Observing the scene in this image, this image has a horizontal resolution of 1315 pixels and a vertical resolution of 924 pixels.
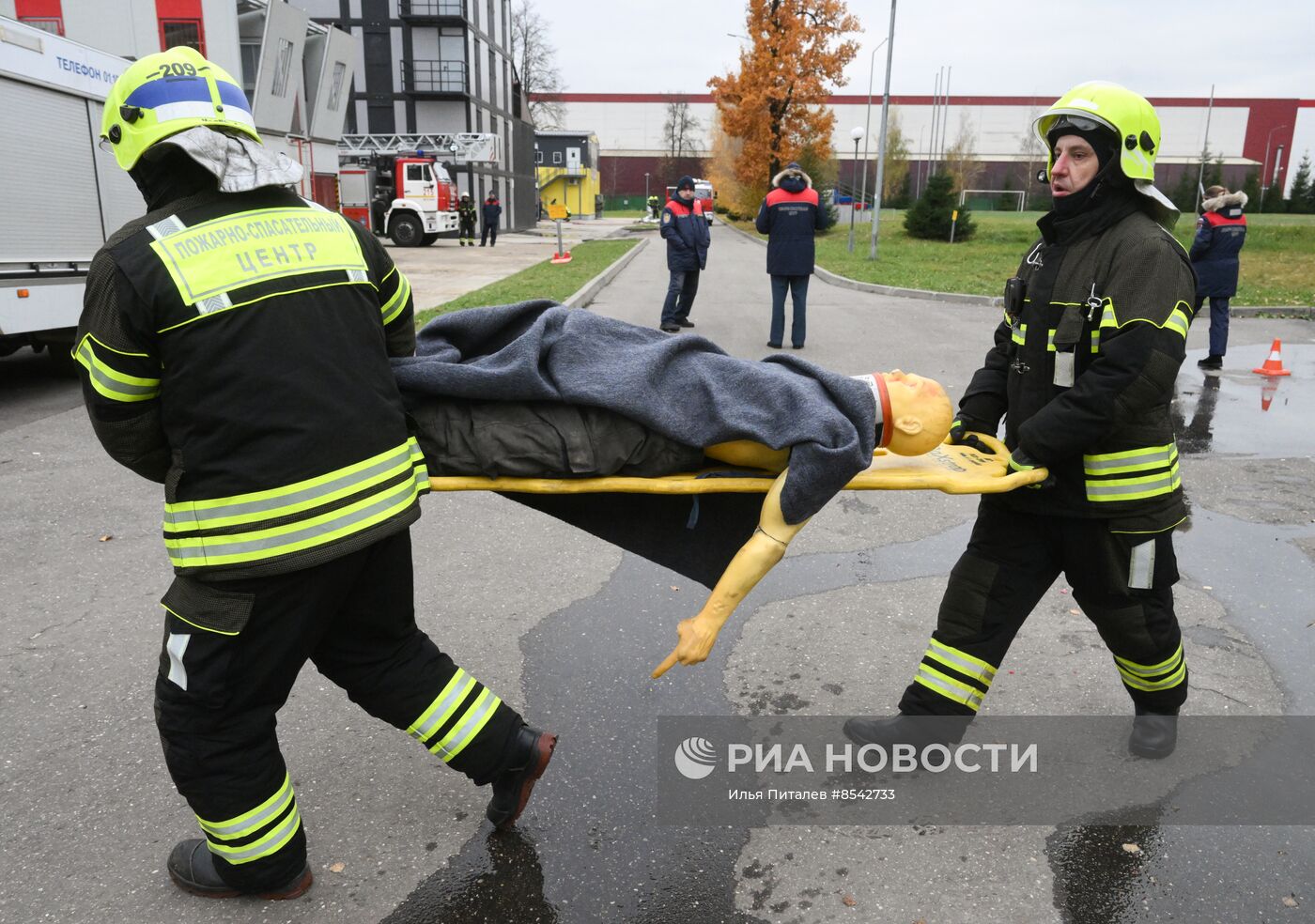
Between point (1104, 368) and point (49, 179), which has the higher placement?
point (49, 179)

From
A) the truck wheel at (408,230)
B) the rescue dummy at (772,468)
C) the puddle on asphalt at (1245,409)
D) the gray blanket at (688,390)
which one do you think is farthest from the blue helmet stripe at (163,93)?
the truck wheel at (408,230)

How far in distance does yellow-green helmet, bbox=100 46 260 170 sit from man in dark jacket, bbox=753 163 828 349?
8.87m

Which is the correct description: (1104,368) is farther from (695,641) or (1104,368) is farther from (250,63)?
(250,63)

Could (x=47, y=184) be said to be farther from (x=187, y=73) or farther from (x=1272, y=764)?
(x=1272, y=764)

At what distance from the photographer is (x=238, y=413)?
1980mm

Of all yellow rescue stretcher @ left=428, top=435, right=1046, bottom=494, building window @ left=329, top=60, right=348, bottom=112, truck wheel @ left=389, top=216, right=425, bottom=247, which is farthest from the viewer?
truck wheel @ left=389, top=216, right=425, bottom=247

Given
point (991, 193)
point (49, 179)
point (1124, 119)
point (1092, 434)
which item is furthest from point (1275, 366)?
point (991, 193)

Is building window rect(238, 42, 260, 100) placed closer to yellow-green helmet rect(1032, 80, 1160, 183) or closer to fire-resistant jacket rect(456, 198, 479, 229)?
fire-resistant jacket rect(456, 198, 479, 229)

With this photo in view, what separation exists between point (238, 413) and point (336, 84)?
25.3 meters

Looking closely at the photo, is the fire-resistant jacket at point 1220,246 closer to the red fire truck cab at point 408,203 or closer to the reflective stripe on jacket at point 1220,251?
the reflective stripe on jacket at point 1220,251

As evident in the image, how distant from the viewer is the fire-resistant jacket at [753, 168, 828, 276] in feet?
34.9

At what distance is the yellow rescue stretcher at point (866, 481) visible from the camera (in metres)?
2.34

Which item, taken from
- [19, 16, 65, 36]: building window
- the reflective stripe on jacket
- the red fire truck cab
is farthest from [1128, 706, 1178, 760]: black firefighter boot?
the red fire truck cab

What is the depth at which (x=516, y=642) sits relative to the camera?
385 cm
